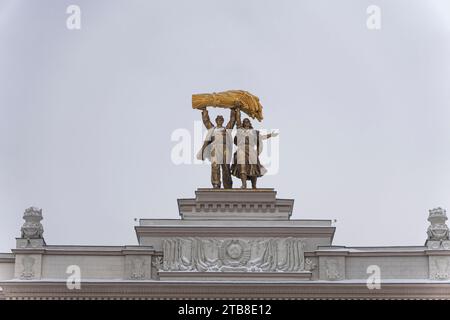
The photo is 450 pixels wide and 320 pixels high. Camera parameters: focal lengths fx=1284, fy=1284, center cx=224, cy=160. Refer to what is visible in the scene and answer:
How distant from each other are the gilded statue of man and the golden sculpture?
41cm

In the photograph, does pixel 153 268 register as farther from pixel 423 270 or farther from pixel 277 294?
pixel 423 270

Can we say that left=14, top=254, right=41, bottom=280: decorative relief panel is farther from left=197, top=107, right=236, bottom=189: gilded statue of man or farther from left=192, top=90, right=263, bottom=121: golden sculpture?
left=192, top=90, right=263, bottom=121: golden sculpture

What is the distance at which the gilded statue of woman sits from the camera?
162 feet

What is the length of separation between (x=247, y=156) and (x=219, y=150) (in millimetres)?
1126

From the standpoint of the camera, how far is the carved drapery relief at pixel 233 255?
46.6 metres

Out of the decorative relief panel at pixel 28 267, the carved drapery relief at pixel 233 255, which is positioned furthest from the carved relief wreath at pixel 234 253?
the decorative relief panel at pixel 28 267

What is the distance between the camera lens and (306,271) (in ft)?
153

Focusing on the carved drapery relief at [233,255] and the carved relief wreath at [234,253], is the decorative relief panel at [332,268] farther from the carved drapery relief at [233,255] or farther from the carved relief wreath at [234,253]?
the carved relief wreath at [234,253]

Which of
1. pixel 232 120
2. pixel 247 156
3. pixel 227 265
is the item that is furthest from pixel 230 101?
pixel 227 265

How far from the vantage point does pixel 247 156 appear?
49.5 meters

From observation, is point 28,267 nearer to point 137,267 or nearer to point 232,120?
point 137,267

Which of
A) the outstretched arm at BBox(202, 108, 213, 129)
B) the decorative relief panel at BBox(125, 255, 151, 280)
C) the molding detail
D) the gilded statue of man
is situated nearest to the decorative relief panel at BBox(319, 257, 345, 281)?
the molding detail

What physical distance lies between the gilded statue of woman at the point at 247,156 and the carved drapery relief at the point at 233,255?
3.02m
